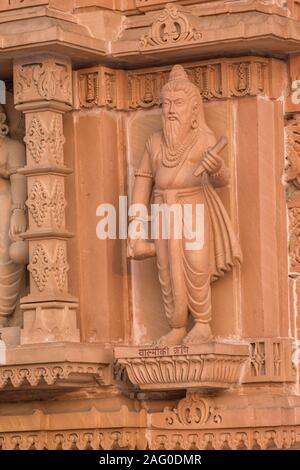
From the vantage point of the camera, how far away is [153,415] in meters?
13.0

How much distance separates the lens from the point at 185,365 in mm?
12648

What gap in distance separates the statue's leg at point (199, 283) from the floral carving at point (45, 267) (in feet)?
2.09

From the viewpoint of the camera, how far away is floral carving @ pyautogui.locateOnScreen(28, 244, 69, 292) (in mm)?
12898

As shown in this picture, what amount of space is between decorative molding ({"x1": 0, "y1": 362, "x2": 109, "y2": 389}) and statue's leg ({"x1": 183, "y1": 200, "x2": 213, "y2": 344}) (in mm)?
517

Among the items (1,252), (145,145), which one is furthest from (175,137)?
(1,252)

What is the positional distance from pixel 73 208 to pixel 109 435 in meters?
1.18

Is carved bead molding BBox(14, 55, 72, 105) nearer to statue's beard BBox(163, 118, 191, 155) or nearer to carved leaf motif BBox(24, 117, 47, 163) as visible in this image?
carved leaf motif BBox(24, 117, 47, 163)

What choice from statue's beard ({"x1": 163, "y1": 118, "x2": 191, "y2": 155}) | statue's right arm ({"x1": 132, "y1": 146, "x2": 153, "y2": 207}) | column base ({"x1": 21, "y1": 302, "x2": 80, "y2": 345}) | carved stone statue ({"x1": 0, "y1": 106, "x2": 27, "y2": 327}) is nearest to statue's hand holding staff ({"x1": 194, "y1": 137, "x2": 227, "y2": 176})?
statue's beard ({"x1": 163, "y1": 118, "x2": 191, "y2": 155})

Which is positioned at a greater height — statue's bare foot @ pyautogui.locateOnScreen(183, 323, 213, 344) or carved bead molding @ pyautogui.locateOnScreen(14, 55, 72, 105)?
carved bead molding @ pyautogui.locateOnScreen(14, 55, 72, 105)

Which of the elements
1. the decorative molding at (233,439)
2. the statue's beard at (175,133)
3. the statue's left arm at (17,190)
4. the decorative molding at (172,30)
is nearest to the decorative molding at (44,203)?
the statue's left arm at (17,190)

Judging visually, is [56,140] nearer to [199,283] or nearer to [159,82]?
[159,82]

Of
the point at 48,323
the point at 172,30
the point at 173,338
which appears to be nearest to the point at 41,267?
the point at 48,323

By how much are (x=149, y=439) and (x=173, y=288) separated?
799mm
